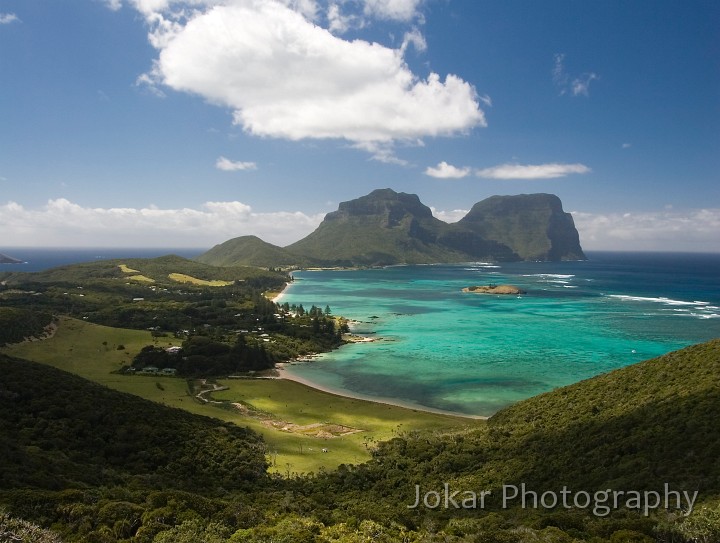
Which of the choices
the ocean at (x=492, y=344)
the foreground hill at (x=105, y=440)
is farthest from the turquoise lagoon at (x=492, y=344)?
the foreground hill at (x=105, y=440)

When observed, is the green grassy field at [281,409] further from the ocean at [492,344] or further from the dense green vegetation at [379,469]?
the ocean at [492,344]

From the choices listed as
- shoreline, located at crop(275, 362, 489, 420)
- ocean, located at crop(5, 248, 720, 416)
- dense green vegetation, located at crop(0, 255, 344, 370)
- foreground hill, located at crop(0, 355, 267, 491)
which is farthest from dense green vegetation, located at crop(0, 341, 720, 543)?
dense green vegetation, located at crop(0, 255, 344, 370)

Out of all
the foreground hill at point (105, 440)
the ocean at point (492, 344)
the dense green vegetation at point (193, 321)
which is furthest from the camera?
the dense green vegetation at point (193, 321)

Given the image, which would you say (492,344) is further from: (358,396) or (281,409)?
(281,409)

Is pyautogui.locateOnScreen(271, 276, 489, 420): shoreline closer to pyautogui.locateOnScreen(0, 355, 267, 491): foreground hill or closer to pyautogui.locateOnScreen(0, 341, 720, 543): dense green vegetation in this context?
pyautogui.locateOnScreen(0, 341, 720, 543): dense green vegetation

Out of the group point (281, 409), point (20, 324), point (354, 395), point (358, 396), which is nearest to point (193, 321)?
point (20, 324)

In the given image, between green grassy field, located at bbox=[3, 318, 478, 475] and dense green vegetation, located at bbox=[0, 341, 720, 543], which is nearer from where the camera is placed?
dense green vegetation, located at bbox=[0, 341, 720, 543]

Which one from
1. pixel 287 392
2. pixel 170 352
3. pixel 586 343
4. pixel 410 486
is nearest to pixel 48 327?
pixel 170 352
